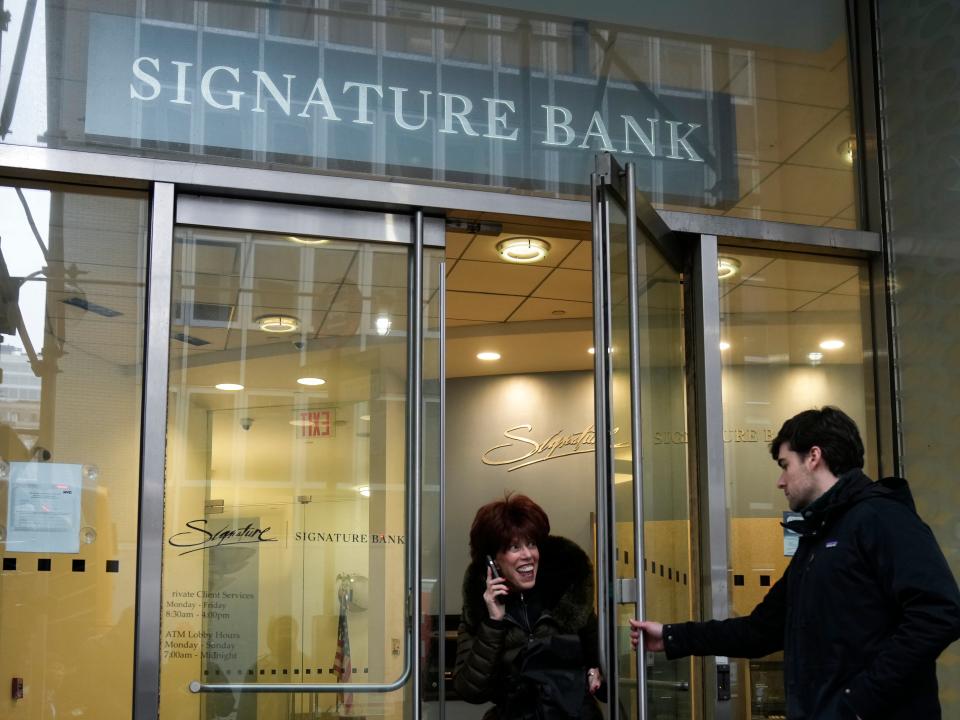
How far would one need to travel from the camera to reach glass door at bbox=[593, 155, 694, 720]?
3.62 metres

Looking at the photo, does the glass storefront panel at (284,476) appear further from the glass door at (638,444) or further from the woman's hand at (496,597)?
the glass door at (638,444)

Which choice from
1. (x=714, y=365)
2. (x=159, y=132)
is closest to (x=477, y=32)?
(x=159, y=132)

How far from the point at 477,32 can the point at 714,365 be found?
5.29 ft

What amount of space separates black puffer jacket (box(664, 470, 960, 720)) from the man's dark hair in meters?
0.07

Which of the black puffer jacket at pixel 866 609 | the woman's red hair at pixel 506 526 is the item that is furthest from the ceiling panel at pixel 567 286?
the black puffer jacket at pixel 866 609

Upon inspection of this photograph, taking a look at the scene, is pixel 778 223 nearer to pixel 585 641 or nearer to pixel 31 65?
pixel 585 641

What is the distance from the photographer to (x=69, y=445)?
12.8 ft

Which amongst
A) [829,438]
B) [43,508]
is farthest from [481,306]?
[829,438]

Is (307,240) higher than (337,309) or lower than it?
higher

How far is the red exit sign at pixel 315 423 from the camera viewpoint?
4.17 metres

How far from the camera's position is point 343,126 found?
14.4 feet

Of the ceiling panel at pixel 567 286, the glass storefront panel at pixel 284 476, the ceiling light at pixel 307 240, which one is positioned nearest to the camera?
the glass storefront panel at pixel 284 476
